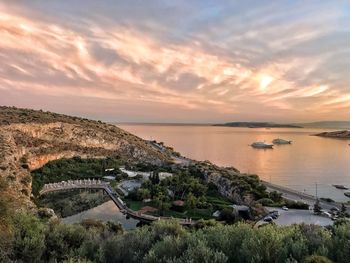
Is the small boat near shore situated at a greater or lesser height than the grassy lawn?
lesser

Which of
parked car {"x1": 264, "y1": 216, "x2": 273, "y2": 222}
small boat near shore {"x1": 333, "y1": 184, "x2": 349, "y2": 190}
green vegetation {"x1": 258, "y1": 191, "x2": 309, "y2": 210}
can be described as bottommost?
small boat near shore {"x1": 333, "y1": 184, "x2": 349, "y2": 190}

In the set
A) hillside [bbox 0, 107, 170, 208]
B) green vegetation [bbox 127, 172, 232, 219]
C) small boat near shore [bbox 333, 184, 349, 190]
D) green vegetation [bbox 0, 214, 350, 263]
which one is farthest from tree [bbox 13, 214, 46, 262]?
small boat near shore [bbox 333, 184, 349, 190]

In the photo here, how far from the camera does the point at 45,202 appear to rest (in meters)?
35.0

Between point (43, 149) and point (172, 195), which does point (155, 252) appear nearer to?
point (172, 195)

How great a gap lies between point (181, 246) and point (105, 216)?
77.0 feet

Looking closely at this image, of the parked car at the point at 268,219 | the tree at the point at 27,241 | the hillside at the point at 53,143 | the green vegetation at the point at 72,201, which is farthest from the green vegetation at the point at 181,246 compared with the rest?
the hillside at the point at 53,143

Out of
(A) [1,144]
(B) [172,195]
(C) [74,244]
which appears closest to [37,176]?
(A) [1,144]

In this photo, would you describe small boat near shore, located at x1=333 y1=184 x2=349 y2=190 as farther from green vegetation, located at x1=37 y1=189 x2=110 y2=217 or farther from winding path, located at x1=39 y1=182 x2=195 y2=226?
green vegetation, located at x1=37 y1=189 x2=110 y2=217

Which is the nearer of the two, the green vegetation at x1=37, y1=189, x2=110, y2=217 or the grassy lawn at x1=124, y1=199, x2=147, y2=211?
the grassy lawn at x1=124, y1=199, x2=147, y2=211

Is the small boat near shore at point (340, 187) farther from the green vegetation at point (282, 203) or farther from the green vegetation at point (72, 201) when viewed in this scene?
the green vegetation at point (72, 201)

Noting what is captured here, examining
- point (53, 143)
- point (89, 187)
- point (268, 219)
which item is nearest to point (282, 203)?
point (268, 219)

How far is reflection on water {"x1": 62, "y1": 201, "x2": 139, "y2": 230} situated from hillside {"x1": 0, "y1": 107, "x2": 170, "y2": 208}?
7.21 meters

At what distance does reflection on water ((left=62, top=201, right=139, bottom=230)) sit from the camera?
28.9 m

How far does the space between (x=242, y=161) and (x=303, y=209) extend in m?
53.8
